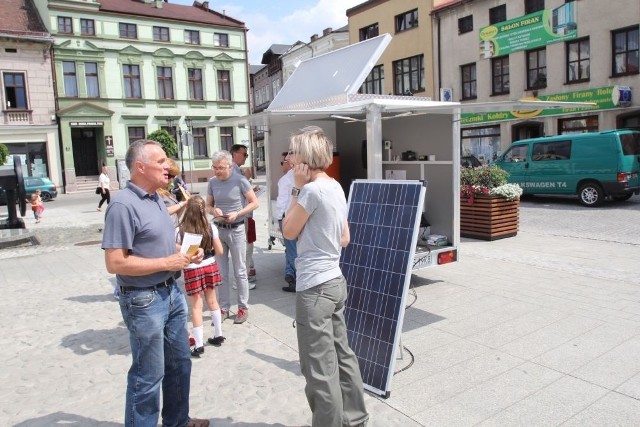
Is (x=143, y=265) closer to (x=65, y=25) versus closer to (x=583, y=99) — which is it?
(x=583, y=99)

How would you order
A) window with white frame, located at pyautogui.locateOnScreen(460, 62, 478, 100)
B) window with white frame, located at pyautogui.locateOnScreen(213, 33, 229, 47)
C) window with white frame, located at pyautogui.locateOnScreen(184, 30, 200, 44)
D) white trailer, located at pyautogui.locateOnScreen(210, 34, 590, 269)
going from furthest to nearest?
window with white frame, located at pyautogui.locateOnScreen(213, 33, 229, 47) < window with white frame, located at pyautogui.locateOnScreen(184, 30, 200, 44) < window with white frame, located at pyautogui.locateOnScreen(460, 62, 478, 100) < white trailer, located at pyautogui.locateOnScreen(210, 34, 590, 269)

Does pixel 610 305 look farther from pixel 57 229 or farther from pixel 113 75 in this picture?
pixel 113 75

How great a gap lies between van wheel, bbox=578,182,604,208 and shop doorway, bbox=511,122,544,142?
33.7 feet

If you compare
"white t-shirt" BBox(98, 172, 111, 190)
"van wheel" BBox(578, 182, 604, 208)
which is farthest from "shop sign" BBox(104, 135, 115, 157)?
"van wheel" BBox(578, 182, 604, 208)

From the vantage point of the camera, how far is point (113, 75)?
35.2 meters

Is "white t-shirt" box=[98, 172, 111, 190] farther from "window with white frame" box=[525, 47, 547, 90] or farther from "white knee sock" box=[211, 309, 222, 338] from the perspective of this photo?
"window with white frame" box=[525, 47, 547, 90]

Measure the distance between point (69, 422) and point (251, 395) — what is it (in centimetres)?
125

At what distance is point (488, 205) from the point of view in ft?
30.9

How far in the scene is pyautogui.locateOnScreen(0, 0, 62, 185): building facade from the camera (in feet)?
102

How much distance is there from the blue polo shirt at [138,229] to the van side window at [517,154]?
14714mm

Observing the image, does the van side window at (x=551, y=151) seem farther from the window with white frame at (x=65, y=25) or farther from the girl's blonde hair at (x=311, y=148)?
the window with white frame at (x=65, y=25)

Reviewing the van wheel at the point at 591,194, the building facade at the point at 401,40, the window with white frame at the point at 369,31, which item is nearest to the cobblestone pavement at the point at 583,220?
the van wheel at the point at 591,194

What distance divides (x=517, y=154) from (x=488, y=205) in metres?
7.44

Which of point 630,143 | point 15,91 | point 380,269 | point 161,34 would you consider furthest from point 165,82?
point 380,269
